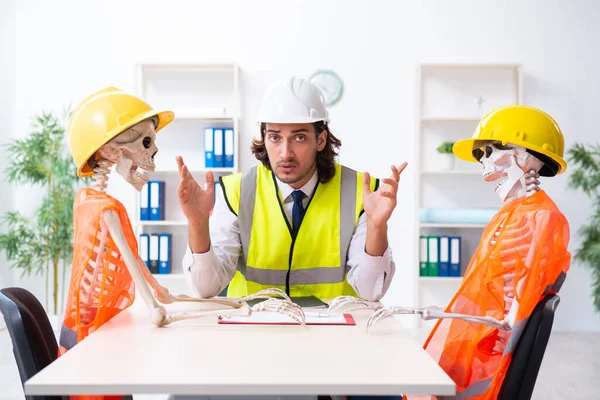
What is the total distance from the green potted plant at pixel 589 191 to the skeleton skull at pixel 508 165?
267 cm

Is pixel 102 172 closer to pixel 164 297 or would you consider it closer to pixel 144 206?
pixel 164 297

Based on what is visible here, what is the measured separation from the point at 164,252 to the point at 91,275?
9.61 feet

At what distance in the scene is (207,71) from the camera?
4.73 meters

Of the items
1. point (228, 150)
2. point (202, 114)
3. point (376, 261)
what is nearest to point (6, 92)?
point (202, 114)

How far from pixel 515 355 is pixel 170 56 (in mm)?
3818

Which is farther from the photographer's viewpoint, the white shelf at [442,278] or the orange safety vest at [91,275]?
the white shelf at [442,278]

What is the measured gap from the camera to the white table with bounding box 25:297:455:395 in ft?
3.62

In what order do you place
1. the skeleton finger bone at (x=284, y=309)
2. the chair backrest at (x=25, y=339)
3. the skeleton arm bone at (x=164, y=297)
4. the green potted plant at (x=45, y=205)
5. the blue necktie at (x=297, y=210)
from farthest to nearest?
the green potted plant at (x=45, y=205), the blue necktie at (x=297, y=210), the skeleton arm bone at (x=164, y=297), the skeleton finger bone at (x=284, y=309), the chair backrest at (x=25, y=339)

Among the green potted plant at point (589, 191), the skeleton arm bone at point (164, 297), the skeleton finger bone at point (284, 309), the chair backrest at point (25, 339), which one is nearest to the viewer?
the chair backrest at point (25, 339)

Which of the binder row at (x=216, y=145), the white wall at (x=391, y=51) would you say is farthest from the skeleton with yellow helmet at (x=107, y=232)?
the white wall at (x=391, y=51)

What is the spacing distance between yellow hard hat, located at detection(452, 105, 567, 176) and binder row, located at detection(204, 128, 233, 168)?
2.76 m

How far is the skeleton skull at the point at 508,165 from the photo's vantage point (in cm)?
189

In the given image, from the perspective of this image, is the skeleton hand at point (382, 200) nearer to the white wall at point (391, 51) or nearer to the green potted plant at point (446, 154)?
the green potted plant at point (446, 154)

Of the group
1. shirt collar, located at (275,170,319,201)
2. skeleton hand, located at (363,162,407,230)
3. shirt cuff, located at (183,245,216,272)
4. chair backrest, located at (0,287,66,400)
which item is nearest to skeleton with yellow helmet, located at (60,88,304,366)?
chair backrest, located at (0,287,66,400)
